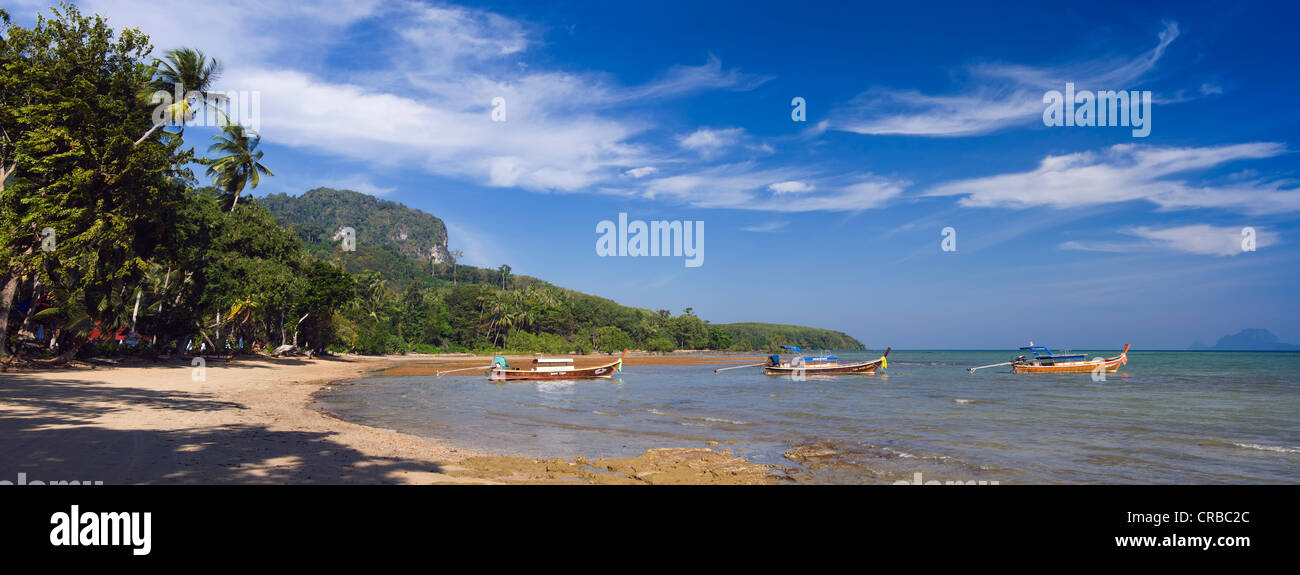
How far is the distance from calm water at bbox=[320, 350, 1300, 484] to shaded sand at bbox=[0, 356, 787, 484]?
5.44ft

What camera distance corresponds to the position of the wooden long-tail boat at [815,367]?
53659 mm

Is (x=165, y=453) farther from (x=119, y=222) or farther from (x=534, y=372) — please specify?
(x=534, y=372)

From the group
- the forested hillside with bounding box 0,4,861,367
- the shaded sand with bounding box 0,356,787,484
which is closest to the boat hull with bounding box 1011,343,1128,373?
the shaded sand with bounding box 0,356,787,484

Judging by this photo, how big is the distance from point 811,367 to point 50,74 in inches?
2045

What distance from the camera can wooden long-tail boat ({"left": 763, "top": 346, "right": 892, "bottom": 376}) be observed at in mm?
53659

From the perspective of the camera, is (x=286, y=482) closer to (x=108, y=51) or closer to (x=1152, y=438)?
(x=1152, y=438)

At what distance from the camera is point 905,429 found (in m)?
18.6

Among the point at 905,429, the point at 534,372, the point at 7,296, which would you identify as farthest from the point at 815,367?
the point at 7,296

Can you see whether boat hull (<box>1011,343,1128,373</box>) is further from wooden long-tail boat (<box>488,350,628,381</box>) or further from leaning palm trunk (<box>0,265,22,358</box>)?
leaning palm trunk (<box>0,265,22,358</box>)

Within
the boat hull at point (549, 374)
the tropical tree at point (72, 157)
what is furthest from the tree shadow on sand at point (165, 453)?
the boat hull at point (549, 374)

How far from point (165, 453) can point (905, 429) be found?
1863 cm

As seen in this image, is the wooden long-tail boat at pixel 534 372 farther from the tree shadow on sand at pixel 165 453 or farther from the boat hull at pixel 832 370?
the tree shadow on sand at pixel 165 453
